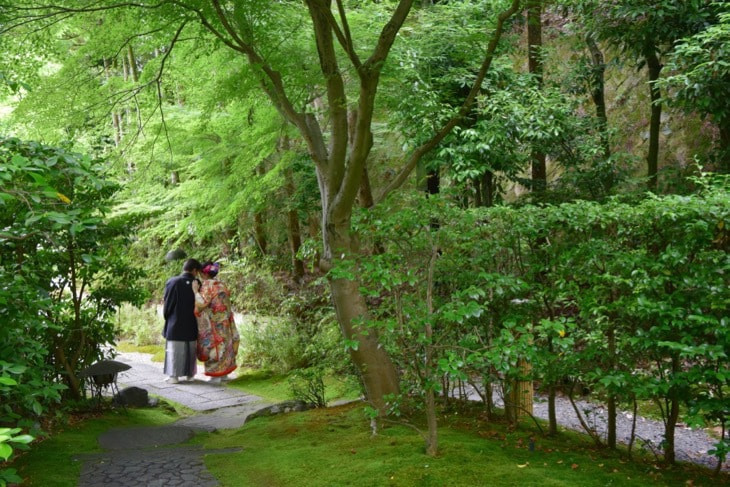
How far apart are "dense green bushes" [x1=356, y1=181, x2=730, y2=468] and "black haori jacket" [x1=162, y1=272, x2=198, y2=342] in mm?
5188

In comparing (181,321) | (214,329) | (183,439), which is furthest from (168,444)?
(214,329)

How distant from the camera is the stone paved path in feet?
16.5

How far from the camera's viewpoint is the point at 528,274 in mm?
5387

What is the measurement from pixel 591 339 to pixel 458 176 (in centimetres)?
373

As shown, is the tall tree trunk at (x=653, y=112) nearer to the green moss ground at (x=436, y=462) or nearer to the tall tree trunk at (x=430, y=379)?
the green moss ground at (x=436, y=462)

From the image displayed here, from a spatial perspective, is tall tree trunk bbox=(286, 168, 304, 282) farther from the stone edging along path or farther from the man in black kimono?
the stone edging along path

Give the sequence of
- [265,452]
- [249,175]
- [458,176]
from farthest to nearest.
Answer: [249,175], [458,176], [265,452]

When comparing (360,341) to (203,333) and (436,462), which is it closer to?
(436,462)

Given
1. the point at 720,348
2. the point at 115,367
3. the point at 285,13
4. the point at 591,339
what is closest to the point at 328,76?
the point at 285,13

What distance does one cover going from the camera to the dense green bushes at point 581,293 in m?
4.35

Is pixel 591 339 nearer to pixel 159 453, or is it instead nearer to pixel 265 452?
pixel 265 452

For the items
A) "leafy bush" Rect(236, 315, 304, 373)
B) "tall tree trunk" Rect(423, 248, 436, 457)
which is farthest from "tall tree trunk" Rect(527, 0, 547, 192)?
"tall tree trunk" Rect(423, 248, 436, 457)

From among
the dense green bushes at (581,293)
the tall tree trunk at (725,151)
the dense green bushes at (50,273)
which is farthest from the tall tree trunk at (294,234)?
the dense green bushes at (581,293)

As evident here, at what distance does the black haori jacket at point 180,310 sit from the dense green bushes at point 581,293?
17.0 feet
